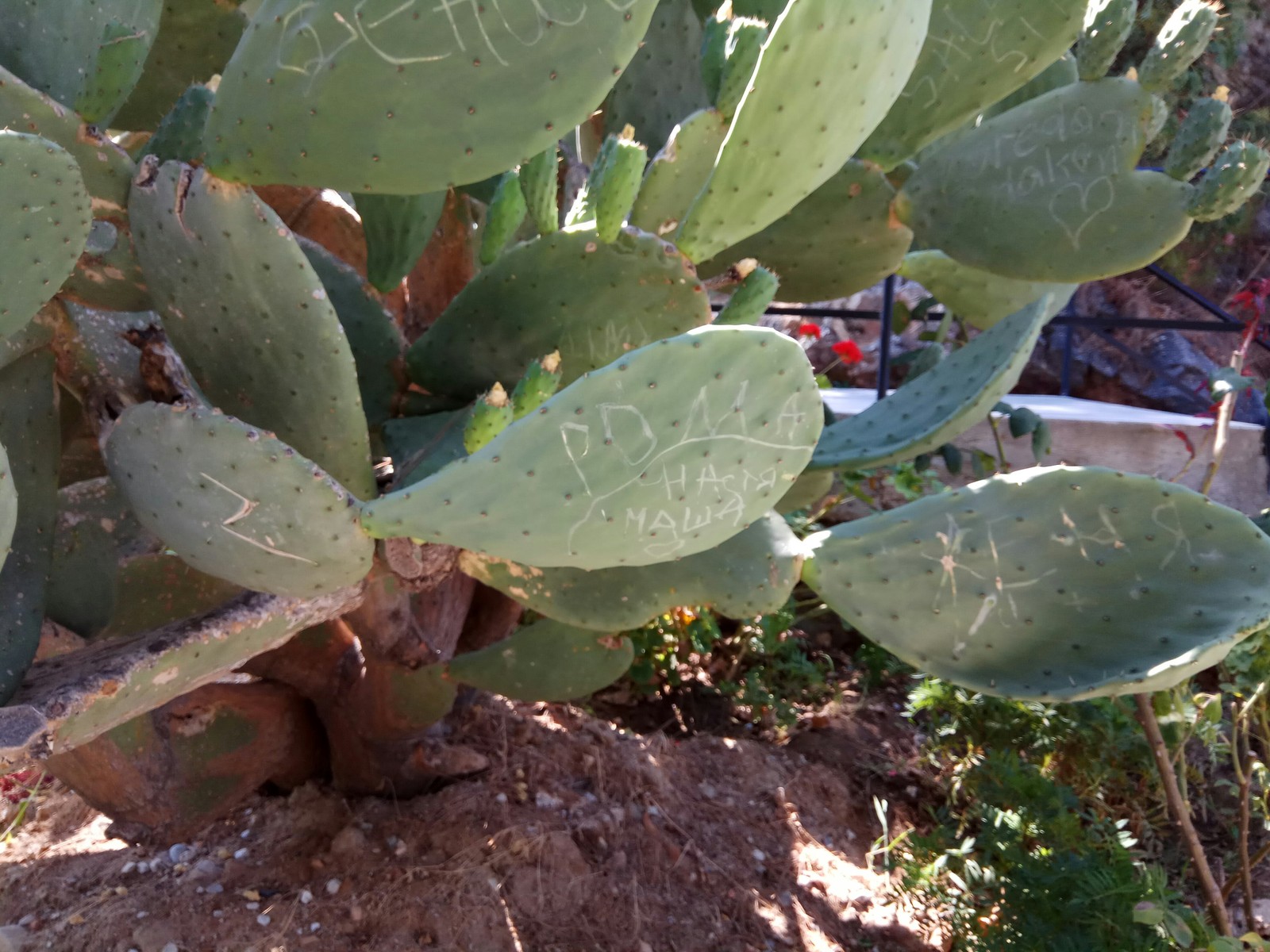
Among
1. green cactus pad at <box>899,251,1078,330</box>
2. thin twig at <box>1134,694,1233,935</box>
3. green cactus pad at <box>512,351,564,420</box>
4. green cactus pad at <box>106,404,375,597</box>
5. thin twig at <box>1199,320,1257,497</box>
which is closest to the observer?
green cactus pad at <box>106,404,375,597</box>

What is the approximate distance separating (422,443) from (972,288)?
1.49 m

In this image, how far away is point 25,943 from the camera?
5.30 ft

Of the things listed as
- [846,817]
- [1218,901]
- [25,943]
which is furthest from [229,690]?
[1218,901]

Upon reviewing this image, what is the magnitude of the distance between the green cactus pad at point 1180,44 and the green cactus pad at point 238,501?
67.2 inches

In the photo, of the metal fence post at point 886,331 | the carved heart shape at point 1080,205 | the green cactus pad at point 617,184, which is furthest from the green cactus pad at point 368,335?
the metal fence post at point 886,331

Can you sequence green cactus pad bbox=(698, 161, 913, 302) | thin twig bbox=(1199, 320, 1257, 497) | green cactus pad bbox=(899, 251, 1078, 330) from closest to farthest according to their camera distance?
green cactus pad bbox=(698, 161, 913, 302) < thin twig bbox=(1199, 320, 1257, 497) < green cactus pad bbox=(899, 251, 1078, 330)

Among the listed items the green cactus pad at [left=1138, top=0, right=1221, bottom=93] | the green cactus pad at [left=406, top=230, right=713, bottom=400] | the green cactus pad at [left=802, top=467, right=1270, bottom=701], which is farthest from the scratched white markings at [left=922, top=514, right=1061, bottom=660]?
the green cactus pad at [left=1138, top=0, right=1221, bottom=93]

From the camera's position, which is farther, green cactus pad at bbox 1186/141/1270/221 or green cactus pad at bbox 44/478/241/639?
green cactus pad at bbox 1186/141/1270/221

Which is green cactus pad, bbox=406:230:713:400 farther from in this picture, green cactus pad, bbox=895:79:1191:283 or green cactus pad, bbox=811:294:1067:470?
green cactus pad, bbox=895:79:1191:283

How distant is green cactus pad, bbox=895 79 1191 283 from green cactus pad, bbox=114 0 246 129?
1.35 metres

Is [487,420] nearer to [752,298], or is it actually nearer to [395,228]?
[752,298]

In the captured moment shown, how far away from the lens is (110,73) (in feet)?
3.96

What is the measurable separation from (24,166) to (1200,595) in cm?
153

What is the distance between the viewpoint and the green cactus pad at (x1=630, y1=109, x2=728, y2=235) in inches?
60.1
